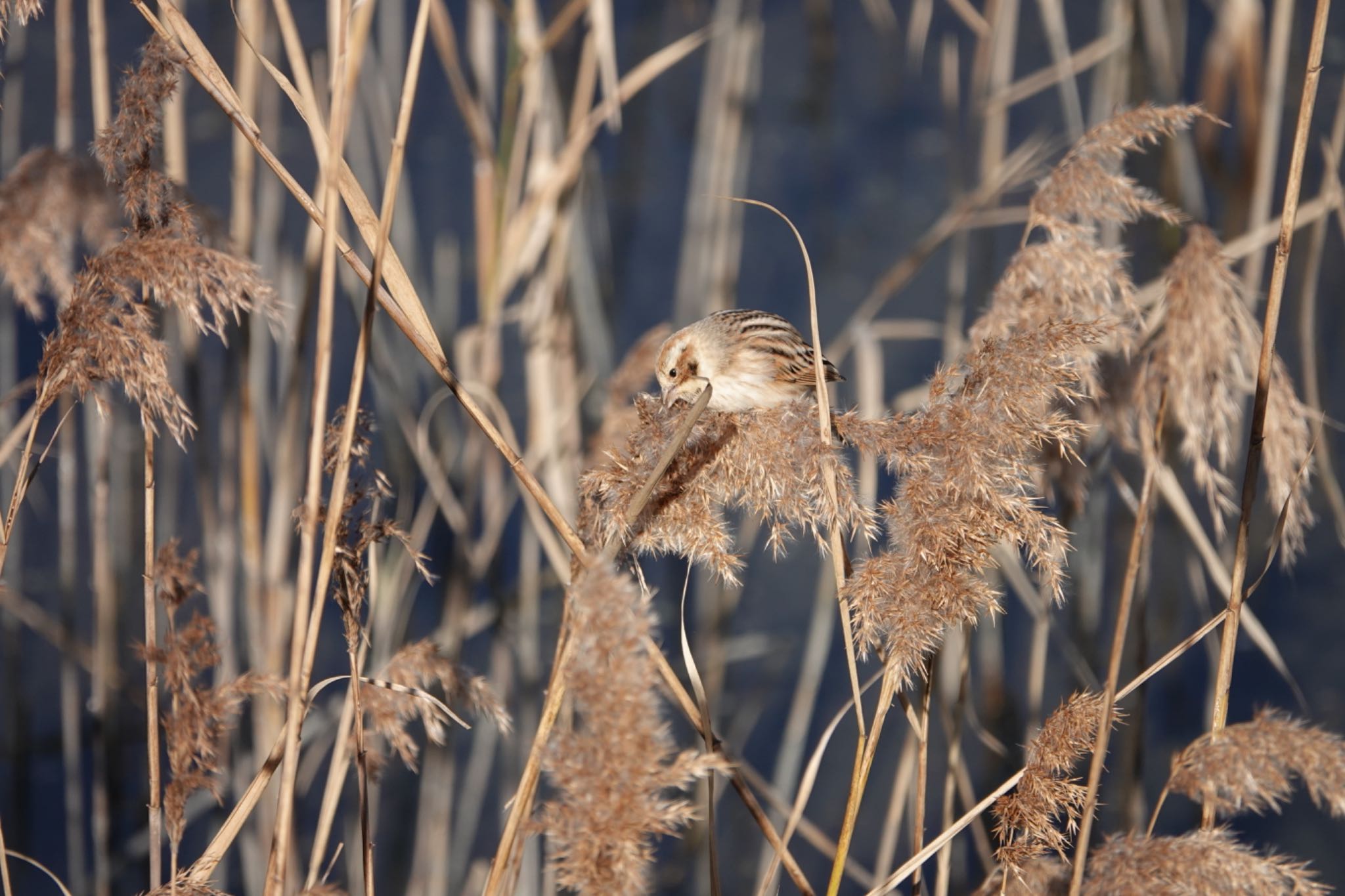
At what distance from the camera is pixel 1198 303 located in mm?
1121

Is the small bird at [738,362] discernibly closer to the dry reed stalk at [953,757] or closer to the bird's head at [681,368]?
the bird's head at [681,368]

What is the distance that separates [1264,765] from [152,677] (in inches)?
40.9

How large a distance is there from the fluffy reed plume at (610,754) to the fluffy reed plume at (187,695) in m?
0.42

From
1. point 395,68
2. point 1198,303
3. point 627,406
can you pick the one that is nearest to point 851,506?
point 1198,303

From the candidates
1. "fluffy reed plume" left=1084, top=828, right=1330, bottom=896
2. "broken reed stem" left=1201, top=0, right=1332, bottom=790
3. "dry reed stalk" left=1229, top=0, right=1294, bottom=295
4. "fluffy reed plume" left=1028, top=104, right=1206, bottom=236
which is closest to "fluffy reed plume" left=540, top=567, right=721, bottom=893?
"fluffy reed plume" left=1084, top=828, right=1330, bottom=896

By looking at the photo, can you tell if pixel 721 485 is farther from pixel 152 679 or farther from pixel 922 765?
pixel 152 679

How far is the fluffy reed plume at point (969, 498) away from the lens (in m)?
0.83

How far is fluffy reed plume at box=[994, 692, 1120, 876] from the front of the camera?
2.79 ft

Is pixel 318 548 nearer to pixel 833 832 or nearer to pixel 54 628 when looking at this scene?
pixel 54 628

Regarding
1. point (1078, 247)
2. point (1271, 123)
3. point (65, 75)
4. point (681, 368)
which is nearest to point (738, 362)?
point (681, 368)

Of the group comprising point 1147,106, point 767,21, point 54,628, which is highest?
point 767,21

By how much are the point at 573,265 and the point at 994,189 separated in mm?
818

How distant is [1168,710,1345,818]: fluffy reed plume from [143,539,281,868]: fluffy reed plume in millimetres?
875

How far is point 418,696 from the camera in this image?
0.99m
